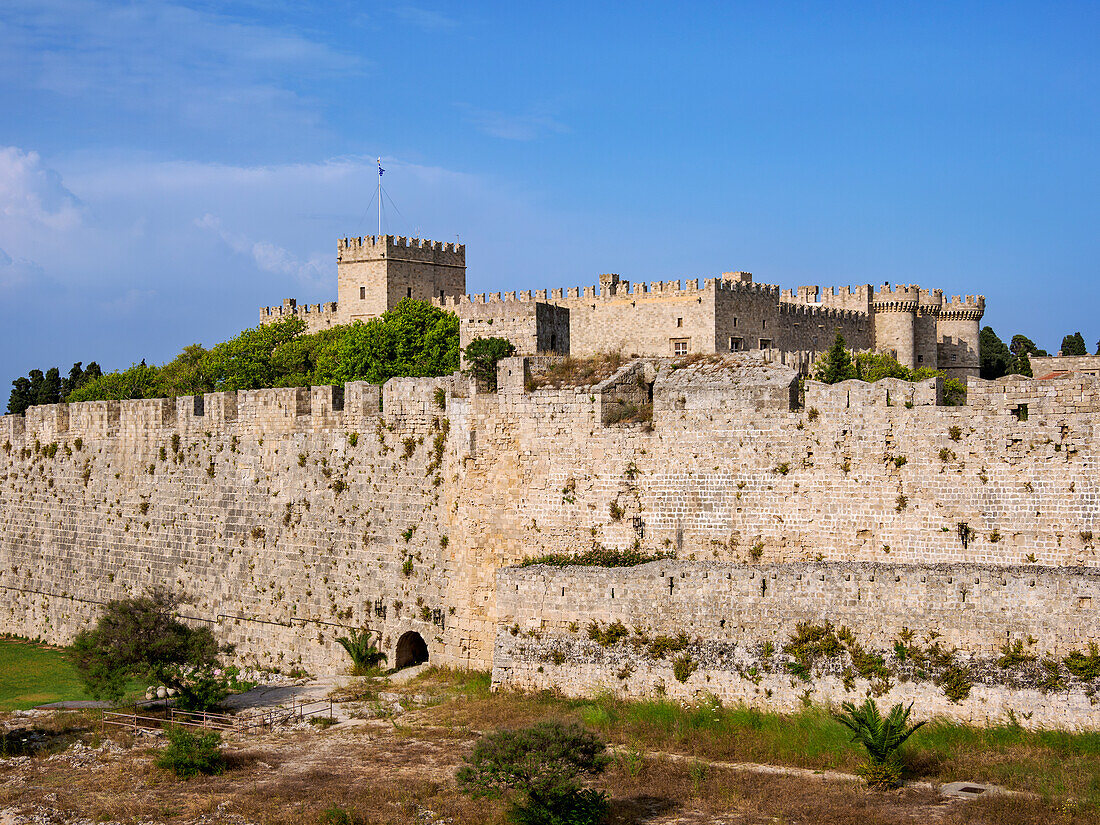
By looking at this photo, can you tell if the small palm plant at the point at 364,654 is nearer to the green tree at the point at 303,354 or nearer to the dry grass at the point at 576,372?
the dry grass at the point at 576,372


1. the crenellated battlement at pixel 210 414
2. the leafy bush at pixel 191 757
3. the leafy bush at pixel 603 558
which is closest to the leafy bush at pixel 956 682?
the leafy bush at pixel 603 558

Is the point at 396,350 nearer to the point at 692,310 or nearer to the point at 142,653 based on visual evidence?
the point at 692,310

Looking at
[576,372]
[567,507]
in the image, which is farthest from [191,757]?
[576,372]

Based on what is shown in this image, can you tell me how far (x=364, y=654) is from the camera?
23.4 meters

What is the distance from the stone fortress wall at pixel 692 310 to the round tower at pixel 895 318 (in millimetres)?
48

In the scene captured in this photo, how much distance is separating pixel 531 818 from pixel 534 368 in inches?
384

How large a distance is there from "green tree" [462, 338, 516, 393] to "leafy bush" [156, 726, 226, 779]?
8186 mm

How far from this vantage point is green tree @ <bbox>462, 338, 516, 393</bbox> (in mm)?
23031

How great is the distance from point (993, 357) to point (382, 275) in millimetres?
33215

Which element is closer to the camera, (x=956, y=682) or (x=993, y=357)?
(x=956, y=682)

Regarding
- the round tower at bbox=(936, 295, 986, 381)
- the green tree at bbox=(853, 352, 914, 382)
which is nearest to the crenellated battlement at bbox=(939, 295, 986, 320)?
the round tower at bbox=(936, 295, 986, 381)

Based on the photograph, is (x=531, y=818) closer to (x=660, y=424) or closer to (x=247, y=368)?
(x=660, y=424)

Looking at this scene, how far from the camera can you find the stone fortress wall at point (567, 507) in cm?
1695

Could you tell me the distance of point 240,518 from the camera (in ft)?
86.5
